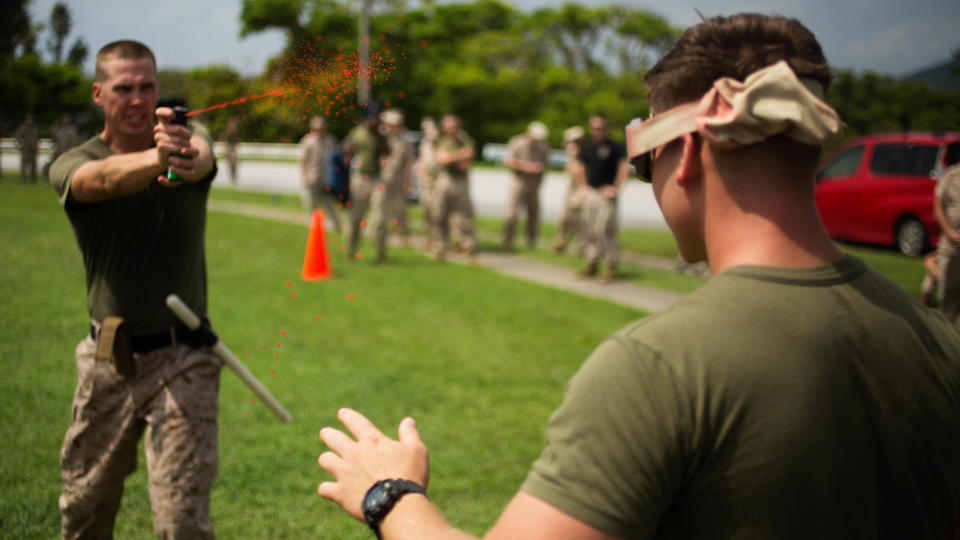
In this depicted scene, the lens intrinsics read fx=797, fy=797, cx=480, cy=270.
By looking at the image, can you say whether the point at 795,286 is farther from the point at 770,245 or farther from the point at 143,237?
the point at 143,237

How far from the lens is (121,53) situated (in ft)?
10.2

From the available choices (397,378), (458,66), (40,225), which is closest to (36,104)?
(40,225)

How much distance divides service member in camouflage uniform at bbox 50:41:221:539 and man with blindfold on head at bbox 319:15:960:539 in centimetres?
175

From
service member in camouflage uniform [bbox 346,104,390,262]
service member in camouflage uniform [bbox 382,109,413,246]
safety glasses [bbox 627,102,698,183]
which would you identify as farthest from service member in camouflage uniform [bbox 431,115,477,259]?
safety glasses [bbox 627,102,698,183]

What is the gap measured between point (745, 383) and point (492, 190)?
32613 mm

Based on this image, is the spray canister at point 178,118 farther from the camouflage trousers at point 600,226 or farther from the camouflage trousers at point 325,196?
the camouflage trousers at point 325,196

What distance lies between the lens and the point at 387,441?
1.50m

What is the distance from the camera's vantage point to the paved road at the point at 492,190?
2353 cm

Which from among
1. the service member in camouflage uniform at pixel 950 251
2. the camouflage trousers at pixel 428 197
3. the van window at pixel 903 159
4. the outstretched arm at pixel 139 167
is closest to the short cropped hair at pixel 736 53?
the outstretched arm at pixel 139 167

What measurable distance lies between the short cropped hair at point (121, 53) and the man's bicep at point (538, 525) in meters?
2.65

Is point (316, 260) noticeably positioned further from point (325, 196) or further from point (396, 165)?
point (325, 196)

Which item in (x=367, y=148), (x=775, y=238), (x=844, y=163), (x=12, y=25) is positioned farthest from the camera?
(x=12, y=25)

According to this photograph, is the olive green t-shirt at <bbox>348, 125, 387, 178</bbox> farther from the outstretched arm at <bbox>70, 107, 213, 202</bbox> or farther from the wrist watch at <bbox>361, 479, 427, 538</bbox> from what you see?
the wrist watch at <bbox>361, 479, 427, 538</bbox>

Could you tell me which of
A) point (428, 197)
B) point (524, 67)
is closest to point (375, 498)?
point (428, 197)
